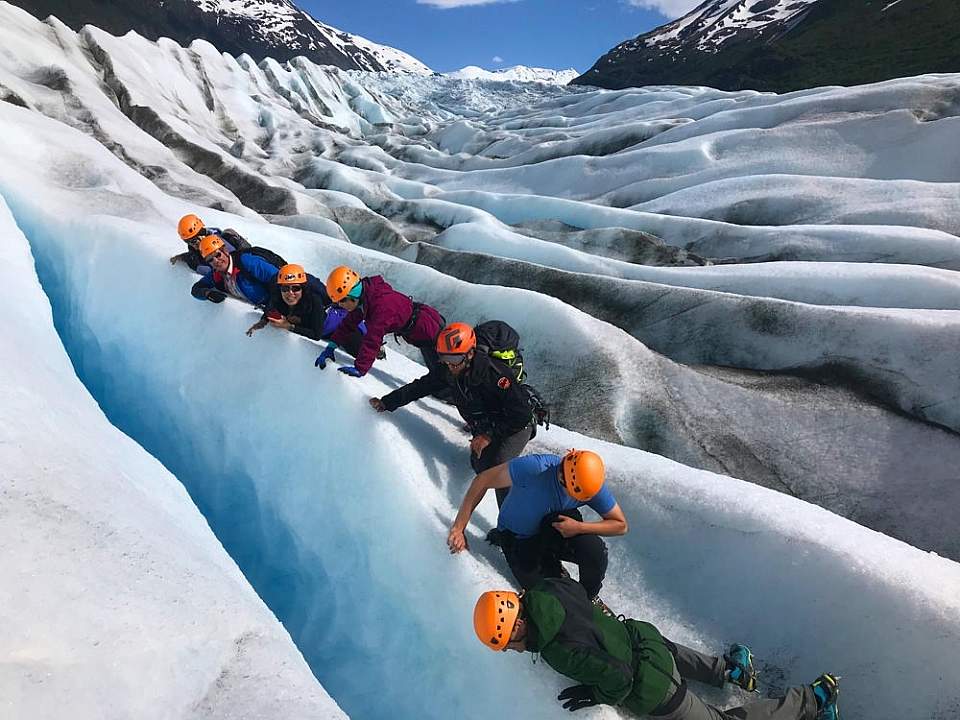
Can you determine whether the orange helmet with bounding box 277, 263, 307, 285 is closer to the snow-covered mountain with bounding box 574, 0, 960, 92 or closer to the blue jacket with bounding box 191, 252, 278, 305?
the blue jacket with bounding box 191, 252, 278, 305

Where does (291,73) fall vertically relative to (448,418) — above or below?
above

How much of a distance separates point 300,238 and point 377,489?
29.7ft

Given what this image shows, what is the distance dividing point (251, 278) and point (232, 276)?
579 mm

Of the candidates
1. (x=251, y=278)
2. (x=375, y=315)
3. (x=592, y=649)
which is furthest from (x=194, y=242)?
(x=592, y=649)

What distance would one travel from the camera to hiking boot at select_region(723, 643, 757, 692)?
3957mm

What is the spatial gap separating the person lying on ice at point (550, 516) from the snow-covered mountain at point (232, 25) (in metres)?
53.1

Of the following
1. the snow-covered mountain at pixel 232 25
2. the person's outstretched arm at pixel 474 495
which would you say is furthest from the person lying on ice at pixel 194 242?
the snow-covered mountain at pixel 232 25

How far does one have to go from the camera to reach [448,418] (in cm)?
616

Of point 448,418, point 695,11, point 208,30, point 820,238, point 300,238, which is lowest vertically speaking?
point 448,418

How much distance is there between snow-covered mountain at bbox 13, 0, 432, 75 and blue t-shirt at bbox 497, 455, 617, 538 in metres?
53.2

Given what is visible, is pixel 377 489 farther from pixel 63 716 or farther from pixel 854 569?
pixel 854 569

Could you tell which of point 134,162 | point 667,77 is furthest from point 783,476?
point 667,77

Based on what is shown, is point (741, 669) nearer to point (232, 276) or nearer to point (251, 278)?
point (251, 278)

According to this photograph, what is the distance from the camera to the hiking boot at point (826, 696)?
12.0 ft
